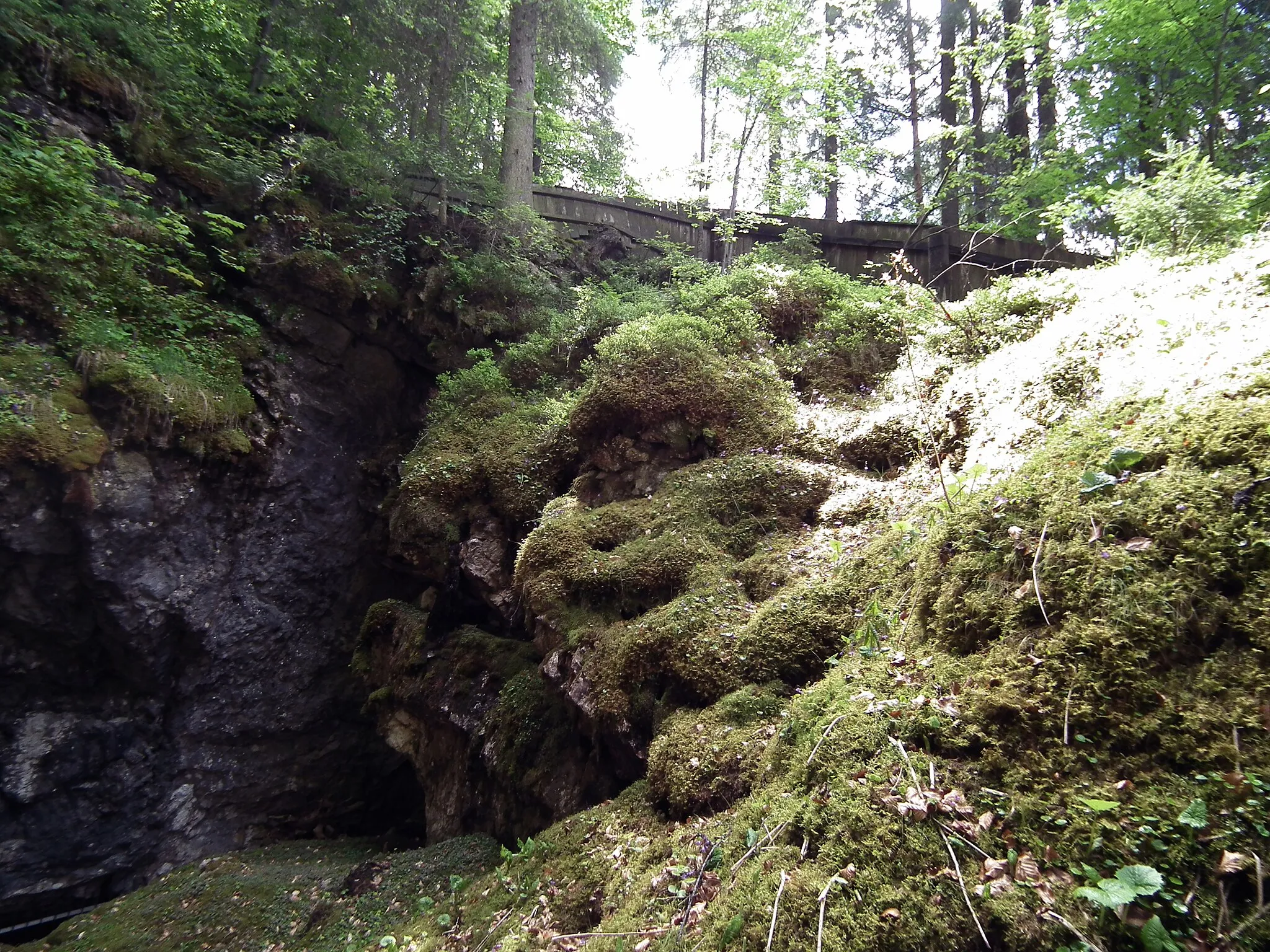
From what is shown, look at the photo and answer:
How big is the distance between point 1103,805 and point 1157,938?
12.9 inches

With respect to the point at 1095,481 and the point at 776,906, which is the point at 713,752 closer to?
the point at 776,906

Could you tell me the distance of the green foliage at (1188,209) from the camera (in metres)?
4.54

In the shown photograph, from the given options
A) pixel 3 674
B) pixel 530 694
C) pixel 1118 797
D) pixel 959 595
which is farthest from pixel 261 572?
pixel 1118 797

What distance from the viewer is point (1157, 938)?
1.50 m

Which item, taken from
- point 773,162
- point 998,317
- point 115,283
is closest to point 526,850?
point 998,317

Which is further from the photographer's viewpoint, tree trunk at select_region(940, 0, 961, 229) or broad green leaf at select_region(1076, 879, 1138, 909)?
tree trunk at select_region(940, 0, 961, 229)

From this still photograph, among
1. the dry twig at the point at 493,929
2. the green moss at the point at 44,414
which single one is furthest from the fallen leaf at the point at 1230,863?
the green moss at the point at 44,414

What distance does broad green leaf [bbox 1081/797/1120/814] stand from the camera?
176 centimetres

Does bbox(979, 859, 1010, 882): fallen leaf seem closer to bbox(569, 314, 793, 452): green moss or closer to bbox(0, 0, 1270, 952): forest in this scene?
bbox(0, 0, 1270, 952): forest

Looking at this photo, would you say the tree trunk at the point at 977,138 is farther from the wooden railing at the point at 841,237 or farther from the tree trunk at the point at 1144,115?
the tree trunk at the point at 1144,115

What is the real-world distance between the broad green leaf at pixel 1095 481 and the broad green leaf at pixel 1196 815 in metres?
1.24

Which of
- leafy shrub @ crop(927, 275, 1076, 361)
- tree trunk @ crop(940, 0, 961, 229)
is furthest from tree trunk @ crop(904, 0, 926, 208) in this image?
leafy shrub @ crop(927, 275, 1076, 361)

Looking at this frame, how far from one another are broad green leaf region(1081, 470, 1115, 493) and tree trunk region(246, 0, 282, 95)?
42.5 ft

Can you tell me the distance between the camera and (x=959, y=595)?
9.06 feet
